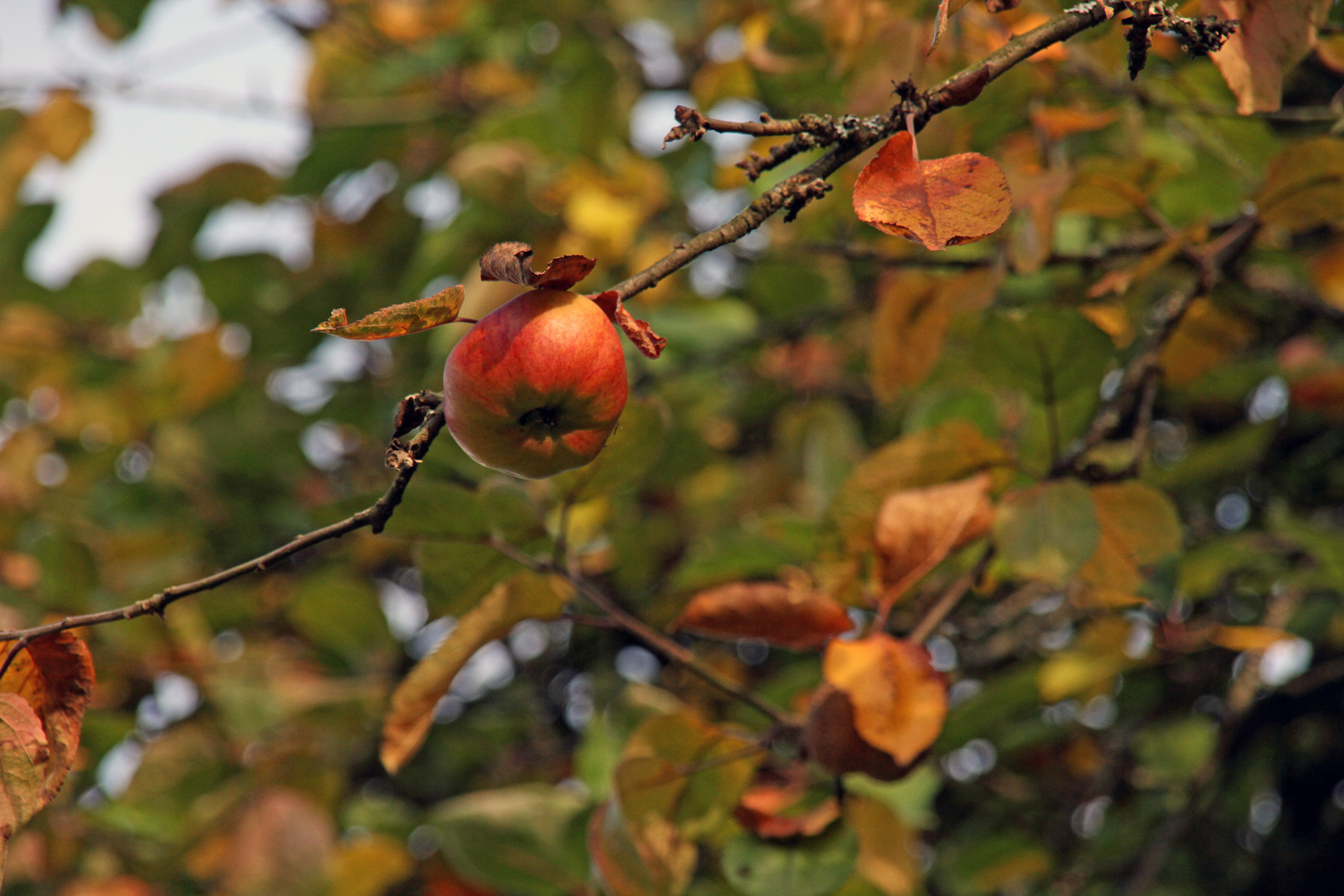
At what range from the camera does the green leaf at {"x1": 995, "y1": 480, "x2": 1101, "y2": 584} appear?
88 centimetres

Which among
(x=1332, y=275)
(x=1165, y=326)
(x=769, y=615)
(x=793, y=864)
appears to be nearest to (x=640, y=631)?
(x=769, y=615)

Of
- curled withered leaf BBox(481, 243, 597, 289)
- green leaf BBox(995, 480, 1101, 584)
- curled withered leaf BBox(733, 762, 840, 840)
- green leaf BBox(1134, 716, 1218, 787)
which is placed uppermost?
curled withered leaf BBox(481, 243, 597, 289)

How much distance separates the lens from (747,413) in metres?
2.17

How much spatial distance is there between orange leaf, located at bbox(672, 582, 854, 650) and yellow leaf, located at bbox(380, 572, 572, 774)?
0.16 metres

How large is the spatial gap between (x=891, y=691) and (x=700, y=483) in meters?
1.11

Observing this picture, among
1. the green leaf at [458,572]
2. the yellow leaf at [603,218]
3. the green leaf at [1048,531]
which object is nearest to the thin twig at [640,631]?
the green leaf at [458,572]

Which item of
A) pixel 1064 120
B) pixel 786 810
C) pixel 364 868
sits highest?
pixel 1064 120

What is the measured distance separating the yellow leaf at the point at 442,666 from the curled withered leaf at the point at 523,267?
36cm

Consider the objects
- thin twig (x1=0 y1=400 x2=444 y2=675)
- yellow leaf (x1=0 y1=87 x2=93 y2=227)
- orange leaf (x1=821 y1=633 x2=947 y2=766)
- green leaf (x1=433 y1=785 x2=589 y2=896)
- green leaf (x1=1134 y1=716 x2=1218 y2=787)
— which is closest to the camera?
thin twig (x1=0 y1=400 x2=444 y2=675)

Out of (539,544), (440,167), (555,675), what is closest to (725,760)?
(539,544)

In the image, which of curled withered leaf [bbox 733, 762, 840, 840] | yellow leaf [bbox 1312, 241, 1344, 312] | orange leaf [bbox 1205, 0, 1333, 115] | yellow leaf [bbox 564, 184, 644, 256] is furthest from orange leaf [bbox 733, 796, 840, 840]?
yellow leaf [bbox 1312, 241, 1344, 312]

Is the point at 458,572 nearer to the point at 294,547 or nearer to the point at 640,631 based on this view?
the point at 640,631

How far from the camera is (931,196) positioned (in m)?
0.61

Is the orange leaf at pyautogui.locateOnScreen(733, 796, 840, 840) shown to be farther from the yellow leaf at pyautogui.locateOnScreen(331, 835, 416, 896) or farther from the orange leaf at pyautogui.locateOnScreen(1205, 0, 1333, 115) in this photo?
the yellow leaf at pyautogui.locateOnScreen(331, 835, 416, 896)
